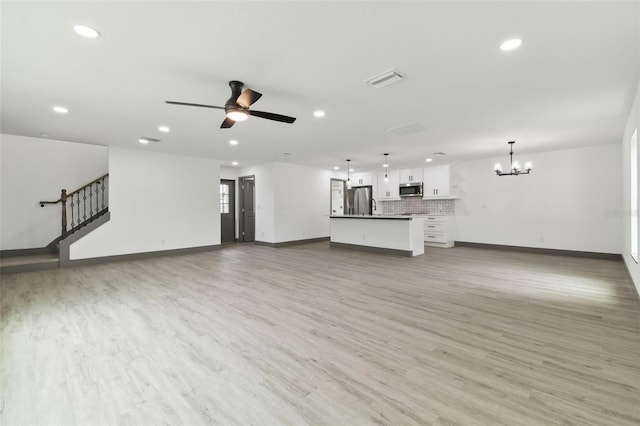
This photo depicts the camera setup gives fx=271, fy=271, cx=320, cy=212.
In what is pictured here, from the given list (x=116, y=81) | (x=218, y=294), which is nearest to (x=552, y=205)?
(x=218, y=294)

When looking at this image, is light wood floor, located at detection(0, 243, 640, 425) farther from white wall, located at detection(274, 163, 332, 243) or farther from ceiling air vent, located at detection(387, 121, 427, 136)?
white wall, located at detection(274, 163, 332, 243)

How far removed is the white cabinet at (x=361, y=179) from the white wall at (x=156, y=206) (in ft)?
17.8

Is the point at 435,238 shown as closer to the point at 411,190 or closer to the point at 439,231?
the point at 439,231

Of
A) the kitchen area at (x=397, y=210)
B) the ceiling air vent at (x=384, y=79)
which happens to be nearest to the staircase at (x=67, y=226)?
the kitchen area at (x=397, y=210)

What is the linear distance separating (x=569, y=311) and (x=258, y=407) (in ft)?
12.0

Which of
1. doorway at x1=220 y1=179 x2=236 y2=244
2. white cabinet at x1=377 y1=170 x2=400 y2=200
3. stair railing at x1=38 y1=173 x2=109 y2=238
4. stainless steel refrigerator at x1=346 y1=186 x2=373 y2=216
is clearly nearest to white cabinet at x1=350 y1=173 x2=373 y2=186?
stainless steel refrigerator at x1=346 y1=186 x2=373 y2=216

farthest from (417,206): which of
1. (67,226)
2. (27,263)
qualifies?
(27,263)

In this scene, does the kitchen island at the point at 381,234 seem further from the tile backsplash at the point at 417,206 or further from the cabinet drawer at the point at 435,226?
the tile backsplash at the point at 417,206

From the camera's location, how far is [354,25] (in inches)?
84.6

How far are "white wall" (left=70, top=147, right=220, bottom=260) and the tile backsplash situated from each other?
6.22 m

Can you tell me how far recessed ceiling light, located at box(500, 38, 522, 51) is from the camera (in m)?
2.34

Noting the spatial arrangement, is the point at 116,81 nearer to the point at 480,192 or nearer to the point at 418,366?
the point at 418,366

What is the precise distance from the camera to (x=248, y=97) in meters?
2.99

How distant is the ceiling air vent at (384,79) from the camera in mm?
2922
